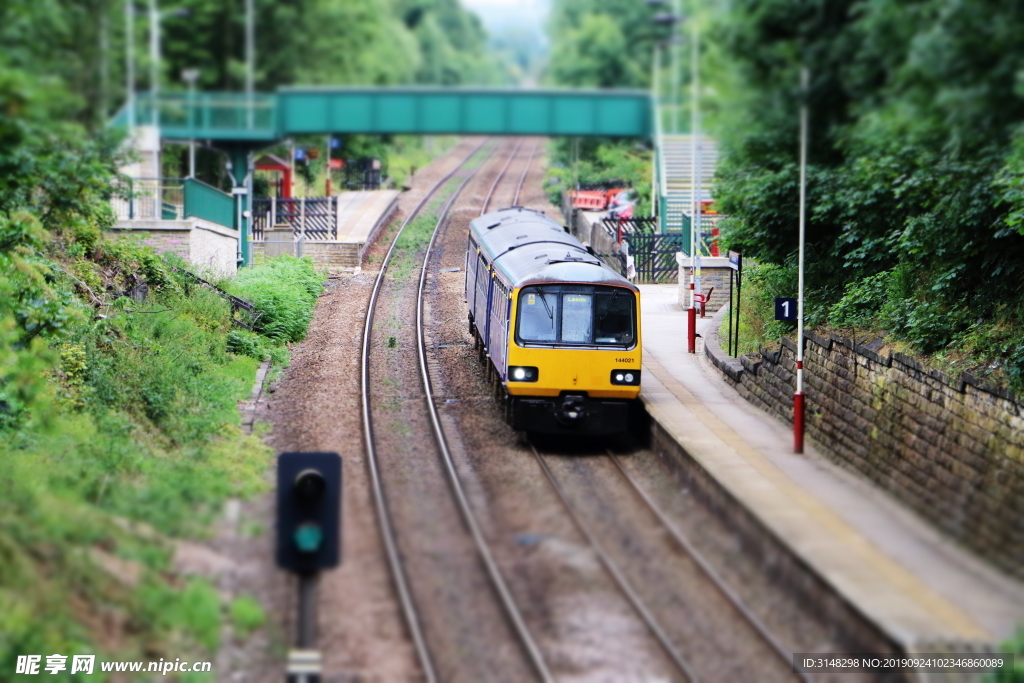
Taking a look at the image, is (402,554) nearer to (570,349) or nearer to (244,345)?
(570,349)

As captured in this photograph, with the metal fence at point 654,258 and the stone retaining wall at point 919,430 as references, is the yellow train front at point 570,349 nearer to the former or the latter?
the stone retaining wall at point 919,430

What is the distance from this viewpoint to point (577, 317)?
18.8 metres

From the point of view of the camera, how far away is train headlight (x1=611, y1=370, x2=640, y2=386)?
1878cm

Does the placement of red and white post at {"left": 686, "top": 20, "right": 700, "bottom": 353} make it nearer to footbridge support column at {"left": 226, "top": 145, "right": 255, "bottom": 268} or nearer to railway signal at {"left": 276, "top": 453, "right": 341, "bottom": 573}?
footbridge support column at {"left": 226, "top": 145, "right": 255, "bottom": 268}

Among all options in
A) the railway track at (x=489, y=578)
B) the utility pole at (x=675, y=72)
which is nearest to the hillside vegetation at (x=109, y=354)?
the railway track at (x=489, y=578)

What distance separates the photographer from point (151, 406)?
18.6m

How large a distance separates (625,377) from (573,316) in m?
1.24

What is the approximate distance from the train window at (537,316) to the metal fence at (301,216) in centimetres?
2041

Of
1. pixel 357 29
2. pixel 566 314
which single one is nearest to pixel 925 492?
pixel 566 314

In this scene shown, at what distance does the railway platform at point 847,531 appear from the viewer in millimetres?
11016

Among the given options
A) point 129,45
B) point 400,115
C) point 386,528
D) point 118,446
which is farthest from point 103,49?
point 400,115

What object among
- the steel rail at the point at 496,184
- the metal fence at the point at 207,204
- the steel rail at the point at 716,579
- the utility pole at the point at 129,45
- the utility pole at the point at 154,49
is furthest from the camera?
the steel rail at the point at 496,184

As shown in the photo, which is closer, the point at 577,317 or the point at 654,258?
the point at 577,317

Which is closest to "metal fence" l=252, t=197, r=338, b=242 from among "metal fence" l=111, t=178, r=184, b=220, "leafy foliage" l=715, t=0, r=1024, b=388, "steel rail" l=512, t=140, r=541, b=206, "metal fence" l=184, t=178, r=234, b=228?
"metal fence" l=184, t=178, r=234, b=228
